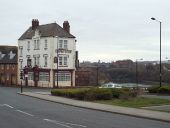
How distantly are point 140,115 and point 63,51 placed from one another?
2588 inches

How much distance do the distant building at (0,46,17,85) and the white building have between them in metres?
11.0

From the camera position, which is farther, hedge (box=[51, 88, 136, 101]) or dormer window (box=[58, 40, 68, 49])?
dormer window (box=[58, 40, 68, 49])

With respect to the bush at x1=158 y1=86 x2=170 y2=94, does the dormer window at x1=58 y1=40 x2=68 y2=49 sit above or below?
above

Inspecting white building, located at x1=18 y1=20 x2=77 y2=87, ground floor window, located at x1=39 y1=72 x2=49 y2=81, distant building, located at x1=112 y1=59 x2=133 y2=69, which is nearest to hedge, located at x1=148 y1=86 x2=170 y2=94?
white building, located at x1=18 y1=20 x2=77 y2=87

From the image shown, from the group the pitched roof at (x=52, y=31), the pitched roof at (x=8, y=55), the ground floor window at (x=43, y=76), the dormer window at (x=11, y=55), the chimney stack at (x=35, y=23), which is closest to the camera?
the pitched roof at (x=52, y=31)

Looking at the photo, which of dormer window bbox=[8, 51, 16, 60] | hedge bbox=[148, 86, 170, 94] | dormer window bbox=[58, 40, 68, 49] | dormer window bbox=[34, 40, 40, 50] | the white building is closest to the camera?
hedge bbox=[148, 86, 170, 94]

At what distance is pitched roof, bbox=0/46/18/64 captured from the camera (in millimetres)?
108625

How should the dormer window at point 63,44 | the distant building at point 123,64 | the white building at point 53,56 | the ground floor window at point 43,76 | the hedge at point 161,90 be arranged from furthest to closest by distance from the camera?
the distant building at point 123,64, the ground floor window at point 43,76, the dormer window at point 63,44, the white building at point 53,56, the hedge at point 161,90

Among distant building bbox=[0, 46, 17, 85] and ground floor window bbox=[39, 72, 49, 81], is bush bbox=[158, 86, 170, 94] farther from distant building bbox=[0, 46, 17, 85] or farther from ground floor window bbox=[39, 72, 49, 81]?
distant building bbox=[0, 46, 17, 85]

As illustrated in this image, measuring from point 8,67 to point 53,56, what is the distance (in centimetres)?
2196

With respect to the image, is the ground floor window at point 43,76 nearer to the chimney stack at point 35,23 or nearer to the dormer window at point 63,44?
the dormer window at point 63,44

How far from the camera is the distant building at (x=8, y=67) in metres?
106

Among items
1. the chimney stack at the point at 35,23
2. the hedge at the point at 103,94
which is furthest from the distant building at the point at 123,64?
the hedge at the point at 103,94

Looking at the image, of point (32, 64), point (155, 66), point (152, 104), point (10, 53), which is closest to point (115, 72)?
point (155, 66)
